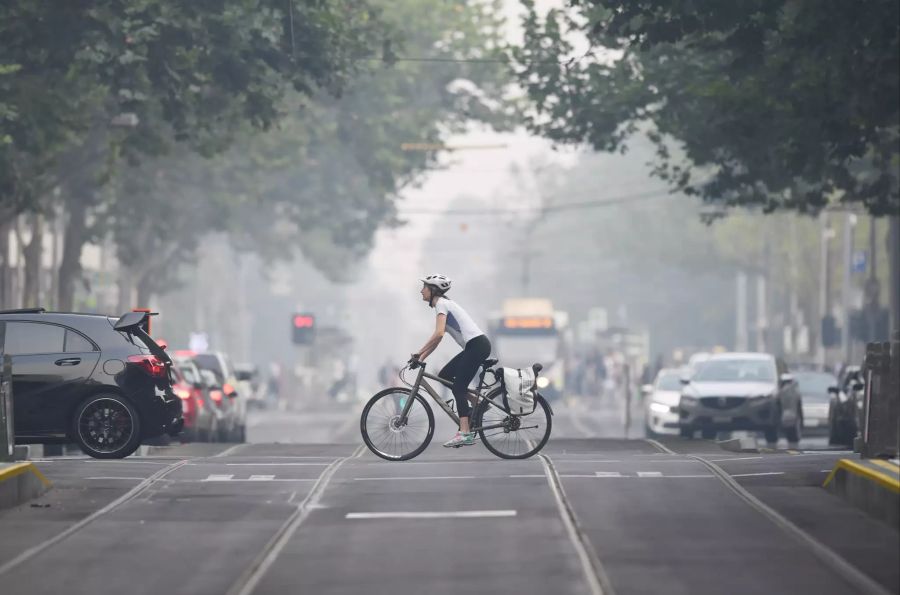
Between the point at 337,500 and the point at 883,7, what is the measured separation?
351 inches

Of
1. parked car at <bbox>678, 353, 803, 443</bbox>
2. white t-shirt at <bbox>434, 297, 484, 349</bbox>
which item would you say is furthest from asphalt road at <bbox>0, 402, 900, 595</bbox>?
parked car at <bbox>678, 353, 803, 443</bbox>

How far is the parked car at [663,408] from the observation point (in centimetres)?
3856

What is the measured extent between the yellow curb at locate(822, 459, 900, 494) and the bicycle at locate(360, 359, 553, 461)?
305 centimetres

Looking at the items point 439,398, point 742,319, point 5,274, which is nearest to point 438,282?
point 439,398

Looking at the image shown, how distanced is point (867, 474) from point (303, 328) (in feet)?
168

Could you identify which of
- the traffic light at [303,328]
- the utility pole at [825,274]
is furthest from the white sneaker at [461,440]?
the traffic light at [303,328]

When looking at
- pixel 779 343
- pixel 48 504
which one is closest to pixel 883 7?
pixel 48 504

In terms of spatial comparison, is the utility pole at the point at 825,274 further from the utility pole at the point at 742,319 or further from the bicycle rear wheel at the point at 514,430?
the bicycle rear wheel at the point at 514,430

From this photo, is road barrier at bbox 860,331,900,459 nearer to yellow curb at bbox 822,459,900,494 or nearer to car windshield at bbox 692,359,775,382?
yellow curb at bbox 822,459,900,494

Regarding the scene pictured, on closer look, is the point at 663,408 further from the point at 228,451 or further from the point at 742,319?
the point at 742,319

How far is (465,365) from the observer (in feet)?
60.3

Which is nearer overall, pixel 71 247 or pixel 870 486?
pixel 870 486

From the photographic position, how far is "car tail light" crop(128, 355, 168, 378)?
66.0 feet

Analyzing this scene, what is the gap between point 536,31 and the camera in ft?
122
